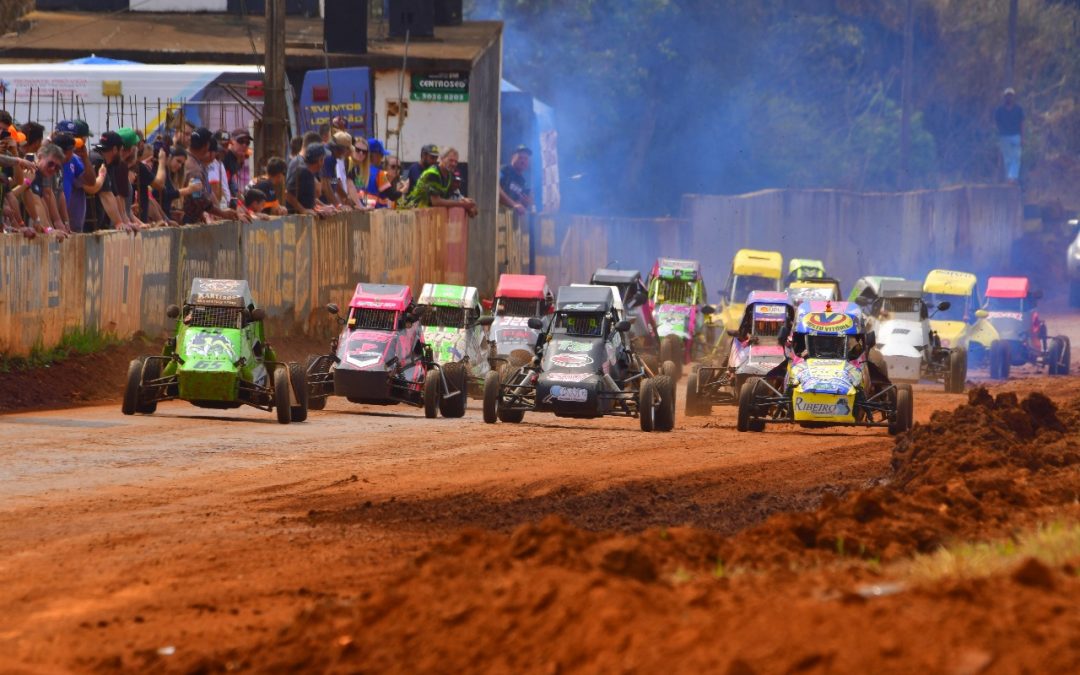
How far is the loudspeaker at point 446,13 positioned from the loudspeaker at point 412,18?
3222 mm

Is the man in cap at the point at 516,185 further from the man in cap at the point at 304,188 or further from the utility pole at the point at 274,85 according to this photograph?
the man in cap at the point at 304,188

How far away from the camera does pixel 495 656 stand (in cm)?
670

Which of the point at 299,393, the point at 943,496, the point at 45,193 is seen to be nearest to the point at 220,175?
the point at 45,193

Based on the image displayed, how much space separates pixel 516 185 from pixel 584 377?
2031 centimetres

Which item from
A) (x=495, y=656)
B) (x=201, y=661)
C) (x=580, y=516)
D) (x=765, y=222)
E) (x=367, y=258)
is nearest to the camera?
(x=495, y=656)

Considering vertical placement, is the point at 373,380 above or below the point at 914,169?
below

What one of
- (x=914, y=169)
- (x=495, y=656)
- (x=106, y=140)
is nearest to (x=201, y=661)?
(x=495, y=656)

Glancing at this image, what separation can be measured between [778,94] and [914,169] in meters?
5.34

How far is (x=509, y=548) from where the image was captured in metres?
7.95

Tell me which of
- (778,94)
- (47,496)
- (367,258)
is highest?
(778,94)

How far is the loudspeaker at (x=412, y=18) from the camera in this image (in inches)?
1508

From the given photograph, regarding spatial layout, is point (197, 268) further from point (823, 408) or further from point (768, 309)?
point (823, 408)

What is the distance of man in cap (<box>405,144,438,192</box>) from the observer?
29.7 metres

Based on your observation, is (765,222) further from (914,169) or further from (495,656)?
(495,656)
